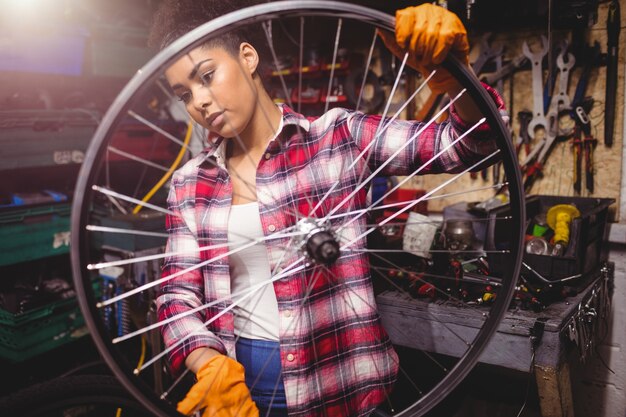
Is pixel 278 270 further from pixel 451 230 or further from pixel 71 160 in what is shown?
pixel 71 160

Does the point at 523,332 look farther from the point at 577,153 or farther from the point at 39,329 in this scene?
the point at 39,329

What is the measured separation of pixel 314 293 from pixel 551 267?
0.99 meters

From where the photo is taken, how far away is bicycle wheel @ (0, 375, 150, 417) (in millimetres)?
1089

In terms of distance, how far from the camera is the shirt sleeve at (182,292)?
1062 mm

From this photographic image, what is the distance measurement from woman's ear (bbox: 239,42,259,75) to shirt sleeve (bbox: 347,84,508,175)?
0.26 meters

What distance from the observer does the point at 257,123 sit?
121 cm

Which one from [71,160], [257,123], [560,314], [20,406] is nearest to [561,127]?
[560,314]

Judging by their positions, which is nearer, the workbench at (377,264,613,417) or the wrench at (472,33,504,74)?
the workbench at (377,264,613,417)

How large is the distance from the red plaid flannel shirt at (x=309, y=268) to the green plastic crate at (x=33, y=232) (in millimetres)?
1661

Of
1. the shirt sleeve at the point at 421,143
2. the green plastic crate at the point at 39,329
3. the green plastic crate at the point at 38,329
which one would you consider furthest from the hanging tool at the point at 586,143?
the green plastic crate at the point at 38,329

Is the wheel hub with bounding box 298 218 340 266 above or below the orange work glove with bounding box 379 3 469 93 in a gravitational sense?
below

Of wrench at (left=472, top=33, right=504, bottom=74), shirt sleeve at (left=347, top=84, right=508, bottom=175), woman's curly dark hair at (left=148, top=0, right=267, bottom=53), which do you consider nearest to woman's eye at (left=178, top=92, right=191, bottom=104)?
woman's curly dark hair at (left=148, top=0, right=267, bottom=53)

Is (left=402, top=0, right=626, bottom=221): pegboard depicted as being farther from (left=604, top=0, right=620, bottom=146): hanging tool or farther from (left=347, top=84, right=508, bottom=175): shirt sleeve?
(left=347, top=84, right=508, bottom=175): shirt sleeve

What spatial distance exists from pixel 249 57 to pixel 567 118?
5.42 feet
